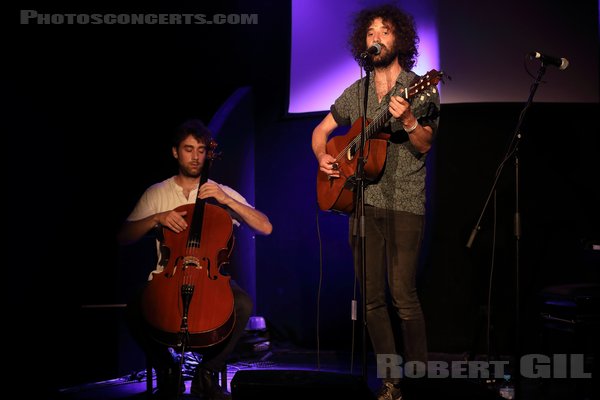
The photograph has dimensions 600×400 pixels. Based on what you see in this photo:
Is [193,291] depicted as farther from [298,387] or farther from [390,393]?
[390,393]

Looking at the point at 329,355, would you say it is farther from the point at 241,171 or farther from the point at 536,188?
the point at 536,188

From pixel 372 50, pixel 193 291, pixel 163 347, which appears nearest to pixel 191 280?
pixel 193 291

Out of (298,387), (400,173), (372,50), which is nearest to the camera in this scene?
(298,387)

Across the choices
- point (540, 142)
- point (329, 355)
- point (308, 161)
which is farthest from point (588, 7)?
point (329, 355)

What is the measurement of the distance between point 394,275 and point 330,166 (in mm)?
759

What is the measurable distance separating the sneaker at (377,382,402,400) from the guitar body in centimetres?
101

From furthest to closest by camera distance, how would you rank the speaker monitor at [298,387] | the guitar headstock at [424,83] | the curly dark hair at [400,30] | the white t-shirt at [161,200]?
the white t-shirt at [161,200], the curly dark hair at [400,30], the guitar headstock at [424,83], the speaker monitor at [298,387]

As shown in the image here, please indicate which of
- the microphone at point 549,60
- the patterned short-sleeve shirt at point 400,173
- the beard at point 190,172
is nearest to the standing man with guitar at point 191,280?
the beard at point 190,172

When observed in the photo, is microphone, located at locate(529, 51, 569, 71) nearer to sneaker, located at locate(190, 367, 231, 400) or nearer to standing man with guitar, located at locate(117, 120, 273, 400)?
standing man with guitar, located at locate(117, 120, 273, 400)

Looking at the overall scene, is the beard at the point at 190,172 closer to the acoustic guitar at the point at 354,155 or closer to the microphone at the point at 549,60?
the acoustic guitar at the point at 354,155

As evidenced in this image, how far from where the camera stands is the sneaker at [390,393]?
3.39 m

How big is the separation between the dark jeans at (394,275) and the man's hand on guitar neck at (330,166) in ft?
1.00

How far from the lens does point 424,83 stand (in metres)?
3.22

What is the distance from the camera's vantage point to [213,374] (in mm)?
3693
